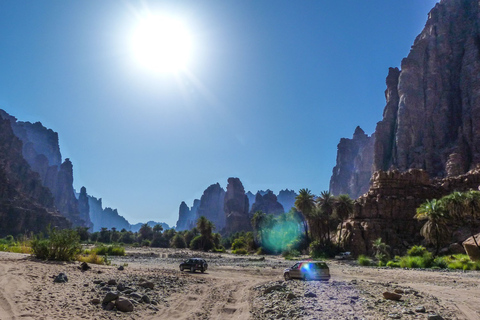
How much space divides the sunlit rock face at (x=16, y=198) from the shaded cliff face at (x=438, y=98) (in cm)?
13567

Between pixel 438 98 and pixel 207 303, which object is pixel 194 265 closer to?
pixel 207 303

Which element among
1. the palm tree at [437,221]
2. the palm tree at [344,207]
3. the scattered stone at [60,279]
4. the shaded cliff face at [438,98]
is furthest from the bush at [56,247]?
the shaded cliff face at [438,98]

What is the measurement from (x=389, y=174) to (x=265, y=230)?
39512 mm

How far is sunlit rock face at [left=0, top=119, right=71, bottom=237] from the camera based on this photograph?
111800 millimetres

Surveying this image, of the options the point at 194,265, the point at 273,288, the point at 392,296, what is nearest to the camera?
the point at 392,296

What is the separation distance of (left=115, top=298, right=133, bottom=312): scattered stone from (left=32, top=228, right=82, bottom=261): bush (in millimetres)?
11732

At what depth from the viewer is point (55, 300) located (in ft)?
32.0

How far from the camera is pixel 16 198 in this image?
11988cm

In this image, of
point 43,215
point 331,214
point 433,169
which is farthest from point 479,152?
point 43,215

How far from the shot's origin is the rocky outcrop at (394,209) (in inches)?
2424

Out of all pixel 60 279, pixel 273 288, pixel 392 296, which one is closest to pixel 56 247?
pixel 60 279

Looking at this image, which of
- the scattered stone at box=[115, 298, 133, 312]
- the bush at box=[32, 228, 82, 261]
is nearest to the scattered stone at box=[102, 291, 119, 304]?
the scattered stone at box=[115, 298, 133, 312]

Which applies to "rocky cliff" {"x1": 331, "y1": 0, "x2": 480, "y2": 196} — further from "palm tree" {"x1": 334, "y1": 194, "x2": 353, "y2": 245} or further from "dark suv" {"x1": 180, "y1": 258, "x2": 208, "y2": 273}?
"dark suv" {"x1": 180, "y1": 258, "x2": 208, "y2": 273}

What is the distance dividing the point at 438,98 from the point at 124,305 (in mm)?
136948
